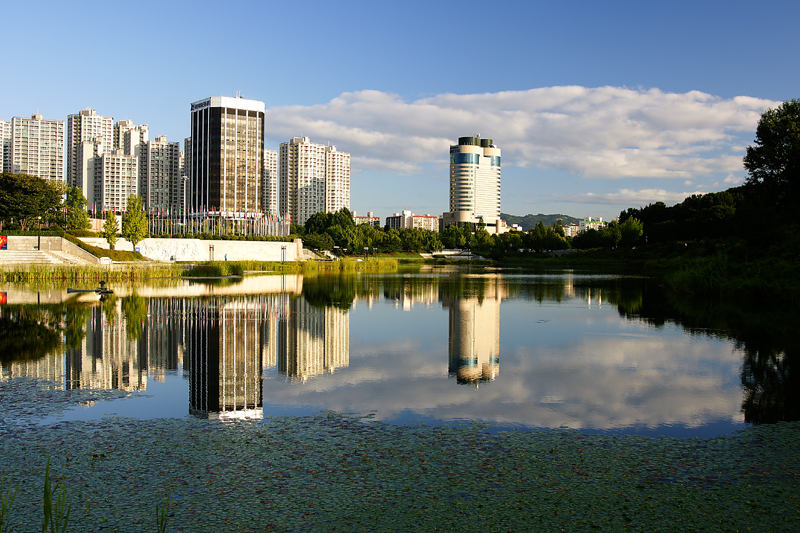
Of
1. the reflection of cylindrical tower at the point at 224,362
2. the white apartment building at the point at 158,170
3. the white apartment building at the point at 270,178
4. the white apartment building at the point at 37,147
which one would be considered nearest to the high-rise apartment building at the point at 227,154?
the white apartment building at the point at 158,170

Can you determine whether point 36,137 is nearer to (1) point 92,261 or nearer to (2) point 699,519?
(1) point 92,261

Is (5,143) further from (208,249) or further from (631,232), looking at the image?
(631,232)

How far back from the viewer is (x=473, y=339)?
18.0 m

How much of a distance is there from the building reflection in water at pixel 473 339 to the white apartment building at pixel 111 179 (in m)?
132

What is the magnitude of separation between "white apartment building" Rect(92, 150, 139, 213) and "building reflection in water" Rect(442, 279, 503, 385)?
434 feet

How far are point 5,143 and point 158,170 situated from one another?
1392 inches

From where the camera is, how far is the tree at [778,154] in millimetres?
34906

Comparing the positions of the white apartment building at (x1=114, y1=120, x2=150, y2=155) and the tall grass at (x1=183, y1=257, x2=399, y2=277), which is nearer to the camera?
the tall grass at (x1=183, y1=257, x2=399, y2=277)

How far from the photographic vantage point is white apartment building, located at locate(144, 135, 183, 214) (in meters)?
155

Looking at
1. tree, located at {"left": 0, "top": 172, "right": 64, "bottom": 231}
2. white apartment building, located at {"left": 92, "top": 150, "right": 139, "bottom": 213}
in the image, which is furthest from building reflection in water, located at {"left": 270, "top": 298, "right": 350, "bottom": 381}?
white apartment building, located at {"left": 92, "top": 150, "right": 139, "bottom": 213}

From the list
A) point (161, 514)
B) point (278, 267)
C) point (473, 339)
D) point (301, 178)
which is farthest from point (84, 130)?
point (161, 514)

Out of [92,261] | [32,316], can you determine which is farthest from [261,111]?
[32,316]

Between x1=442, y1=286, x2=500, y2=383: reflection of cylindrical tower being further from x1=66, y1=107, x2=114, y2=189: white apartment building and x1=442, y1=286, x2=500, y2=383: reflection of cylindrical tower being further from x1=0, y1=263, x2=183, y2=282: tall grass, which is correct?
x1=66, y1=107, x2=114, y2=189: white apartment building

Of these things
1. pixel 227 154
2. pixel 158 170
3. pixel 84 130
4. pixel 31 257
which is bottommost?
pixel 31 257
